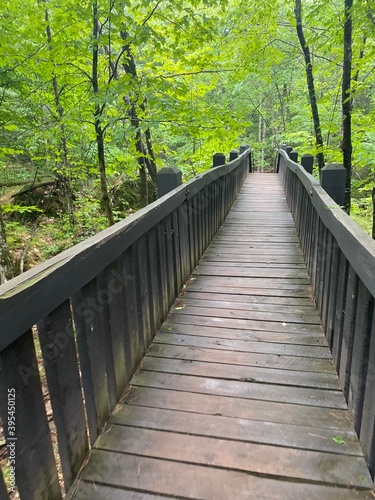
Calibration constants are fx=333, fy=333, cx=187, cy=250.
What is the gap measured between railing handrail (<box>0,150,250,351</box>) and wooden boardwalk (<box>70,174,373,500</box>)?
964 millimetres

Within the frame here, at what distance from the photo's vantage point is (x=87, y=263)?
1660 millimetres

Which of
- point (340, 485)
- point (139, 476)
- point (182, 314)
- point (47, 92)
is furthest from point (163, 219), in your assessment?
point (47, 92)

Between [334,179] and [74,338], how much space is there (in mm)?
3345

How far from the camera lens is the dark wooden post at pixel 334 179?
3758mm

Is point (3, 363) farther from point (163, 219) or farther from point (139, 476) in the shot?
point (163, 219)

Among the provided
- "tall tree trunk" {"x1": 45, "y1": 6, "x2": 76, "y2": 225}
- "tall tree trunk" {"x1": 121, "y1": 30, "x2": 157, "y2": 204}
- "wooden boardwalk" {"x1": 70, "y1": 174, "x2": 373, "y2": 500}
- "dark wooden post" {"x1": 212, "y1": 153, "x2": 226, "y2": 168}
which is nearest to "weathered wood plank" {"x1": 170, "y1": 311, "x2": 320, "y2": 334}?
"wooden boardwalk" {"x1": 70, "y1": 174, "x2": 373, "y2": 500}

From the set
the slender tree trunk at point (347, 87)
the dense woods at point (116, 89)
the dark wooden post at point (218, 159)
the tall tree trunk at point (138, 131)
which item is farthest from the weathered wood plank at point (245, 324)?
the tall tree trunk at point (138, 131)

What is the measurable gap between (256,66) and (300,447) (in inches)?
369

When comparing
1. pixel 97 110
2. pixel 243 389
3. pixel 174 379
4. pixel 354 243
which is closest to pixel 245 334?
pixel 243 389

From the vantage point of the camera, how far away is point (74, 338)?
1.59 m

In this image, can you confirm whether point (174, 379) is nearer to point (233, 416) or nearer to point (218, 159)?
point (233, 416)

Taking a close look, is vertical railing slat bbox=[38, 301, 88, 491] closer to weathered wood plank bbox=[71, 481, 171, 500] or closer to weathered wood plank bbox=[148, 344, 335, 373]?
weathered wood plank bbox=[71, 481, 171, 500]

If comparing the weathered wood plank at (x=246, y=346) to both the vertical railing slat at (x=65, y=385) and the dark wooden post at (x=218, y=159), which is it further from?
the dark wooden post at (x=218, y=159)

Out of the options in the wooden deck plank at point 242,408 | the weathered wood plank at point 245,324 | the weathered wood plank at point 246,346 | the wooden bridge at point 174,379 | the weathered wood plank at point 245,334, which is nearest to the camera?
the wooden bridge at point 174,379
